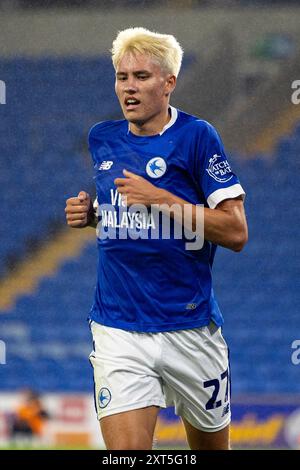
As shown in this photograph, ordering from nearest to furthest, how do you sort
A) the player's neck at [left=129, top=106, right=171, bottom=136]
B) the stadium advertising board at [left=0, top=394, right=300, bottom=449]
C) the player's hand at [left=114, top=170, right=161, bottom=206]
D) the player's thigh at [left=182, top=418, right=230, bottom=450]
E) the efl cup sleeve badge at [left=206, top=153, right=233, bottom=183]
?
the player's hand at [left=114, top=170, right=161, bottom=206]
the efl cup sleeve badge at [left=206, top=153, right=233, bottom=183]
the player's neck at [left=129, top=106, right=171, bottom=136]
the player's thigh at [left=182, top=418, right=230, bottom=450]
the stadium advertising board at [left=0, top=394, right=300, bottom=449]

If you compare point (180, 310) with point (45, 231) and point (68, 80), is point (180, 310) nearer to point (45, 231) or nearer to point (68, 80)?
point (45, 231)

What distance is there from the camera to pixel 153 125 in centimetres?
409

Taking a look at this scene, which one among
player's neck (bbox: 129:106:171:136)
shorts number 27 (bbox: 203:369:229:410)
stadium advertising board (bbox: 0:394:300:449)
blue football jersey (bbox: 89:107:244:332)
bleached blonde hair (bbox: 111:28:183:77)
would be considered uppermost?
bleached blonde hair (bbox: 111:28:183:77)

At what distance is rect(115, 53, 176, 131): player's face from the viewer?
3963 mm

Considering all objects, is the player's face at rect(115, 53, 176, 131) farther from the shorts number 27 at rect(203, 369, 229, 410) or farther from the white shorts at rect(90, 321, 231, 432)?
the shorts number 27 at rect(203, 369, 229, 410)

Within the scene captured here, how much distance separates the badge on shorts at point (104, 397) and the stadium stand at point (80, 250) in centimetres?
628

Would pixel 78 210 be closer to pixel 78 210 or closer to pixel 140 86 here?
pixel 78 210

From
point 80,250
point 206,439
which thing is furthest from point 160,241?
point 80,250

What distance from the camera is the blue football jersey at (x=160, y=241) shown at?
13.1 ft

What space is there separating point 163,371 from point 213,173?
2.69 feet

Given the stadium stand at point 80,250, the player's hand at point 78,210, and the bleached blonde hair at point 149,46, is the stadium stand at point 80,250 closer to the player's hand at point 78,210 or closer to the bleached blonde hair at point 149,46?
the player's hand at point 78,210

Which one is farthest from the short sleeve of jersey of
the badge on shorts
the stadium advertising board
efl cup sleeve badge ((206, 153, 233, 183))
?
the stadium advertising board

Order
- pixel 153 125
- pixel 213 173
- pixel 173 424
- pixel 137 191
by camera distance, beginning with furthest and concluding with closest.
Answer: pixel 173 424, pixel 153 125, pixel 213 173, pixel 137 191
